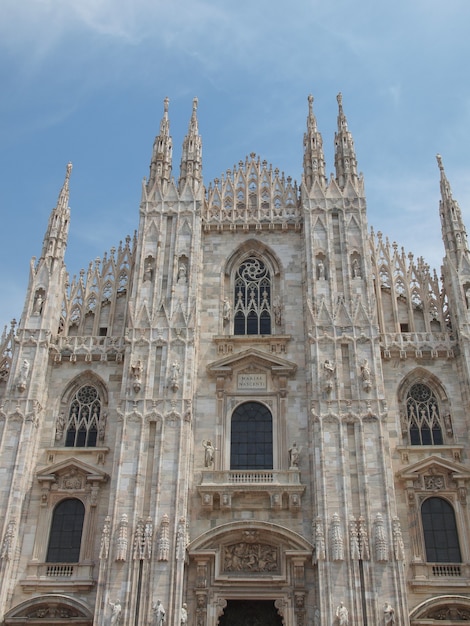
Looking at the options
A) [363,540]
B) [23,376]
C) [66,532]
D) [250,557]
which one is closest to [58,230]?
[23,376]

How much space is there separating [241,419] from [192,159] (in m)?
10.3

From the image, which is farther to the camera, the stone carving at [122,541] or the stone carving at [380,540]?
the stone carving at [122,541]

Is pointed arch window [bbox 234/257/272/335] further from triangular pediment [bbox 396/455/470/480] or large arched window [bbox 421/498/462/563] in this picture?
large arched window [bbox 421/498/462/563]

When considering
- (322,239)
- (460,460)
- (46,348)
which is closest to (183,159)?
(322,239)

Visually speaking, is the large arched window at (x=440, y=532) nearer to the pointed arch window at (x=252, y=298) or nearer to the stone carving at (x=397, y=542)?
the stone carving at (x=397, y=542)

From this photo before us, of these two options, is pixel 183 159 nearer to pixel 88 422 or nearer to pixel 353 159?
pixel 353 159

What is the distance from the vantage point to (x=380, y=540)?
62.2 ft

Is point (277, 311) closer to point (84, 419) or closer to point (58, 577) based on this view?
point (84, 419)

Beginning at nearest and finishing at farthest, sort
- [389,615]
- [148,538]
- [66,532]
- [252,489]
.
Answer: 1. [389,615]
2. [148,538]
3. [252,489]
4. [66,532]

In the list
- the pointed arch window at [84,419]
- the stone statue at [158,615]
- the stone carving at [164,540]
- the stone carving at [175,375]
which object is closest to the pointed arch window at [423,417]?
the stone carving at [175,375]

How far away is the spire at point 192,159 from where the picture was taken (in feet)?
A: 85.4

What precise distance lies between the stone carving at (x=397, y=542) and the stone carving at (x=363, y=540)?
2.43ft

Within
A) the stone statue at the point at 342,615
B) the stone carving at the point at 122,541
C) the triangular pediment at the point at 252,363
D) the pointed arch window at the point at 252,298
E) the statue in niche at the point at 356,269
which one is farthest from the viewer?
the pointed arch window at the point at 252,298

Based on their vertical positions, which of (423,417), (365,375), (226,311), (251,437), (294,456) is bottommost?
(294,456)
